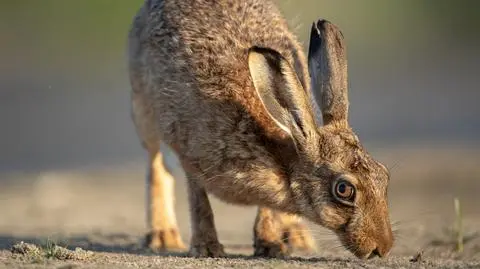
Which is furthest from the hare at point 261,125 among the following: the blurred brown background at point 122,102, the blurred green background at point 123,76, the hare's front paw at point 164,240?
the blurred green background at point 123,76

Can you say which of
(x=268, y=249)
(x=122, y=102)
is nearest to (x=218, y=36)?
(x=268, y=249)

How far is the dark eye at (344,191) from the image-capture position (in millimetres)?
7730

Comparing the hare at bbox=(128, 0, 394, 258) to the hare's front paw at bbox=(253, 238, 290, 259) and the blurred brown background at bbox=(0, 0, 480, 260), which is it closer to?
the hare's front paw at bbox=(253, 238, 290, 259)

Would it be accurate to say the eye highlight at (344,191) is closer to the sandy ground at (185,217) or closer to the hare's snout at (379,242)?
the hare's snout at (379,242)

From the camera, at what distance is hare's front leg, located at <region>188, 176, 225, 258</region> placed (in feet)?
27.7

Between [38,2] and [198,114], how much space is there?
2013 centimetres

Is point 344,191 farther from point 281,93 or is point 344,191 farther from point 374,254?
point 281,93

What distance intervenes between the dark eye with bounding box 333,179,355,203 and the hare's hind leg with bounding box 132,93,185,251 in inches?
88.3

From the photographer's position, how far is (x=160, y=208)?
10.1 m

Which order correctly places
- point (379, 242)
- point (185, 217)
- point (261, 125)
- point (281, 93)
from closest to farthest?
1. point (379, 242)
2. point (281, 93)
3. point (261, 125)
4. point (185, 217)

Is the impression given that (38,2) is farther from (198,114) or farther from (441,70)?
(198,114)

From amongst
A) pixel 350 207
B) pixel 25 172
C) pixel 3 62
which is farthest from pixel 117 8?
pixel 350 207

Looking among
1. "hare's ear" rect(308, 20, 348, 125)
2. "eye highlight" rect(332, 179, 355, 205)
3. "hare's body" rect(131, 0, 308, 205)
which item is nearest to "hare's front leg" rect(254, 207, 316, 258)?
"hare's body" rect(131, 0, 308, 205)

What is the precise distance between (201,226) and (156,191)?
70.0 inches
